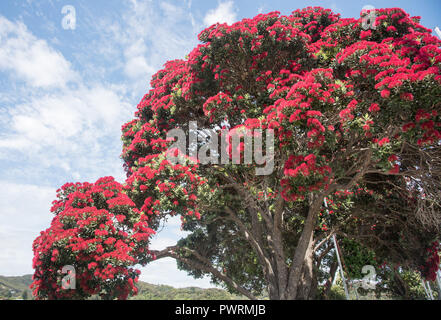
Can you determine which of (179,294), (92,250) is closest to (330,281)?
(92,250)

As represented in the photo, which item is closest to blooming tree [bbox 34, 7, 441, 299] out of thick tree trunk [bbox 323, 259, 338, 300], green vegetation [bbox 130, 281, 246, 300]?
thick tree trunk [bbox 323, 259, 338, 300]

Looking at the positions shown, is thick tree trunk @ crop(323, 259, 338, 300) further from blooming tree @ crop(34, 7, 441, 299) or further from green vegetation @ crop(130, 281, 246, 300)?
green vegetation @ crop(130, 281, 246, 300)

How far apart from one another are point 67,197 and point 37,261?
245 cm

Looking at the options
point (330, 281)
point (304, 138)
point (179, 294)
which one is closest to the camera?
point (304, 138)

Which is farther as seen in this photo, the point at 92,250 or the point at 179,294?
the point at 179,294

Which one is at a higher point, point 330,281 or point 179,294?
point 330,281

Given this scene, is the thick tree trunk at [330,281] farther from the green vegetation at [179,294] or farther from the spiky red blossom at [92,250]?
the green vegetation at [179,294]

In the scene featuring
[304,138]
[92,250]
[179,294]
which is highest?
[304,138]

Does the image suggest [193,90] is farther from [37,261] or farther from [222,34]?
[37,261]

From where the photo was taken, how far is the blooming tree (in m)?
6.88

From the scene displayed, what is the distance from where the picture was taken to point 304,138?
747cm

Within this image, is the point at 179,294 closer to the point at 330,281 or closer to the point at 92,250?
the point at 330,281
